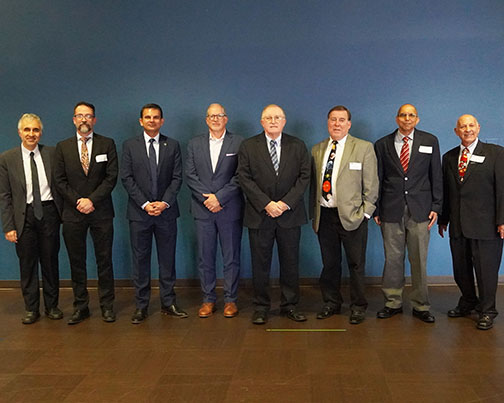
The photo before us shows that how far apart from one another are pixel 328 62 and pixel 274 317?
2771 mm

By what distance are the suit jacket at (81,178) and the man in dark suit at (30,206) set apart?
16cm

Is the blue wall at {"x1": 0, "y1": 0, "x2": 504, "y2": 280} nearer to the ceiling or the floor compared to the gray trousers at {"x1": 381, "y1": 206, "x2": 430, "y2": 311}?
nearer to the ceiling

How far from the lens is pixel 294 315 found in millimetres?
4223

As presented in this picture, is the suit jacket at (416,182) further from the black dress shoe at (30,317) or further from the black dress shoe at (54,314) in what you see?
the black dress shoe at (30,317)

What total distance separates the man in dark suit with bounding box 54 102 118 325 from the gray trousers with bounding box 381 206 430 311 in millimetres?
2510

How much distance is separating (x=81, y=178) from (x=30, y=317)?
1.35 metres

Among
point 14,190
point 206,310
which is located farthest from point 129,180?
point 206,310

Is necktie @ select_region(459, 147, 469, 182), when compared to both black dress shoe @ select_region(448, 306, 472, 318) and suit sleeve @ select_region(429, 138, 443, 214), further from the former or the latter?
black dress shoe @ select_region(448, 306, 472, 318)

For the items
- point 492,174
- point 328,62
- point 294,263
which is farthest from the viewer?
point 328,62

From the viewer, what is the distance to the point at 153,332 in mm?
4000

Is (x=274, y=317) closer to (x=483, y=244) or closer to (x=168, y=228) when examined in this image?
(x=168, y=228)

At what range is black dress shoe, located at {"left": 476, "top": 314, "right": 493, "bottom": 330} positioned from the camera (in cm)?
392

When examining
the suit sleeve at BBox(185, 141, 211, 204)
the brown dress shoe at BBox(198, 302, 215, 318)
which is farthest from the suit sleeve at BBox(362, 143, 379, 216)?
the brown dress shoe at BBox(198, 302, 215, 318)

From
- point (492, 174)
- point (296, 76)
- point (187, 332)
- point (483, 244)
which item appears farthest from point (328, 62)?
point (187, 332)
